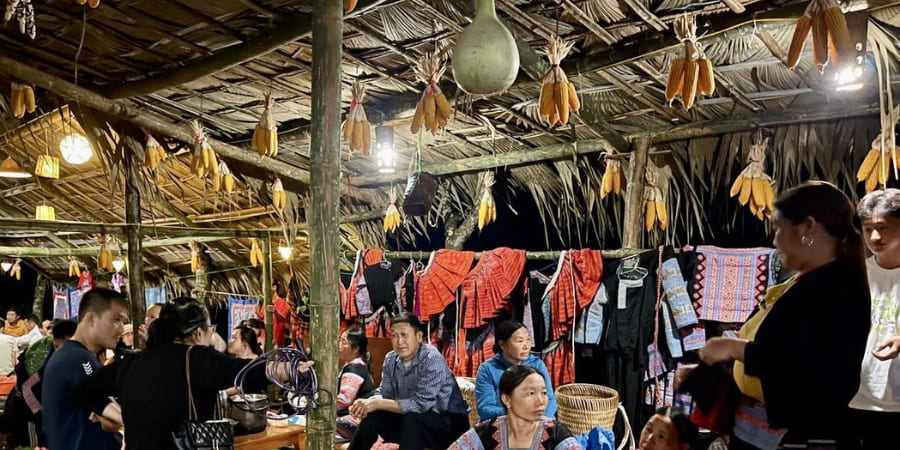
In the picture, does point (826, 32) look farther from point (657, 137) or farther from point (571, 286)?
point (571, 286)

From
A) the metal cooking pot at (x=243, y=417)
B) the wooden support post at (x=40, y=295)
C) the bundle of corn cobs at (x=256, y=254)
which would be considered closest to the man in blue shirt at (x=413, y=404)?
the metal cooking pot at (x=243, y=417)

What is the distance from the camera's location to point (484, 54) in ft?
10.2

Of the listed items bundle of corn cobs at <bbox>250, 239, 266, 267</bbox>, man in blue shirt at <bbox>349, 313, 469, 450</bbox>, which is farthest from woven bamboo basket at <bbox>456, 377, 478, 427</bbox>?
bundle of corn cobs at <bbox>250, 239, 266, 267</bbox>

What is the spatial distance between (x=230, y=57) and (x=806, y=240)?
3.97 meters

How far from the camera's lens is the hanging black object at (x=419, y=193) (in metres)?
7.22

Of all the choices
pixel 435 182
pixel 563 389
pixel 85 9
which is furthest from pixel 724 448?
pixel 435 182

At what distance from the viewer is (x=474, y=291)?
6824 millimetres

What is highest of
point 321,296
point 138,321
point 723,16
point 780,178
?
point 723,16

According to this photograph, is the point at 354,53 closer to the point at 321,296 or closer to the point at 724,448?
the point at 321,296

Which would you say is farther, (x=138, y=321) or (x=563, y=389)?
(x=138, y=321)

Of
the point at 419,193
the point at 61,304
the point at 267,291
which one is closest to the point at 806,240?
the point at 419,193

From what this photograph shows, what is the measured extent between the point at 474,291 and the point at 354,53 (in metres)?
2.87

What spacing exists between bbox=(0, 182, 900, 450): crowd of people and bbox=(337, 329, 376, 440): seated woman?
0.01 meters

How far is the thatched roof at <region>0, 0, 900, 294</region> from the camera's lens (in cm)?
425
